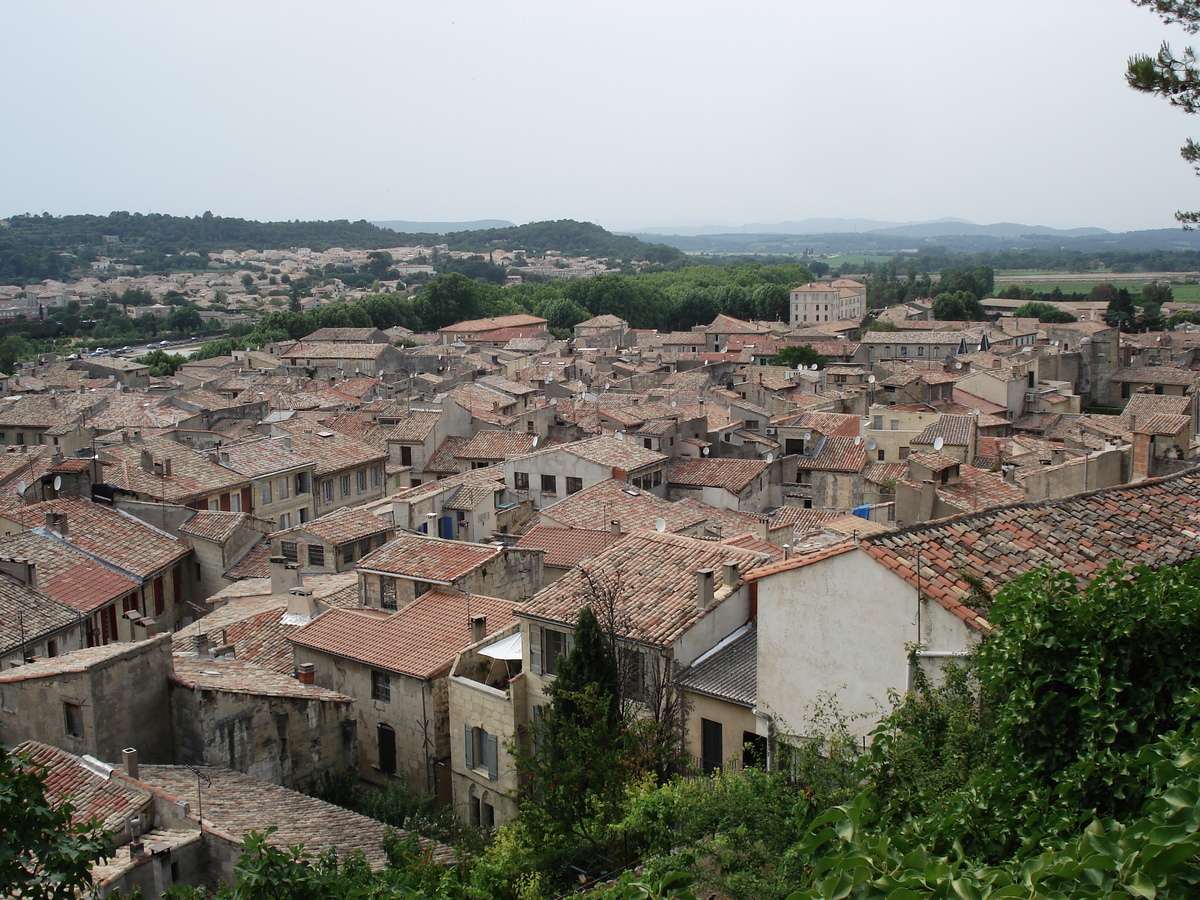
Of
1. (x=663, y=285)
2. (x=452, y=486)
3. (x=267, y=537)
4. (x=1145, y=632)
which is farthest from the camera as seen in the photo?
(x=663, y=285)

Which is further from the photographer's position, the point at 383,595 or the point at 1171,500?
the point at 383,595

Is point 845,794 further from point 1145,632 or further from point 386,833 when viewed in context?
point 386,833

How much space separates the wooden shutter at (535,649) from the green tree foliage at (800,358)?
65458 mm

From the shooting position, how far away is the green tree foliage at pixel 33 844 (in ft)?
26.1

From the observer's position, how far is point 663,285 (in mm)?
171750

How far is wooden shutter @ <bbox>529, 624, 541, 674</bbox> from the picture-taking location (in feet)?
51.4

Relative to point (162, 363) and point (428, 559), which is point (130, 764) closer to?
point (428, 559)

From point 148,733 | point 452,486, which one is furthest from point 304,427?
point 148,733

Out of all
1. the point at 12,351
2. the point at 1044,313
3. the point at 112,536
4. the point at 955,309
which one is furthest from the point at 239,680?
the point at 955,309

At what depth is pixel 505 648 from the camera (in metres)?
16.5

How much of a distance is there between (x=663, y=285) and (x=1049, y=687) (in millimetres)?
166223

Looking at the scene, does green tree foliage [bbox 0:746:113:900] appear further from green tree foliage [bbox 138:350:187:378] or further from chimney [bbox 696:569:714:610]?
green tree foliage [bbox 138:350:187:378]

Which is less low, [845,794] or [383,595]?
[845,794]

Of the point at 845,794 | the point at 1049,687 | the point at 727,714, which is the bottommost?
the point at 727,714
